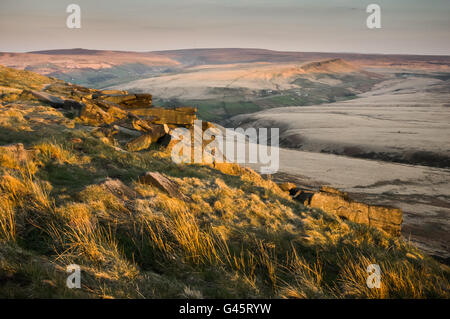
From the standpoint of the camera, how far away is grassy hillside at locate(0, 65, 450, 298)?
Answer: 10.8 ft

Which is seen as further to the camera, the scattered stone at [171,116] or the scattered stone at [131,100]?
the scattered stone at [131,100]

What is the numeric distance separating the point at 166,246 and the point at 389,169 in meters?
33.6

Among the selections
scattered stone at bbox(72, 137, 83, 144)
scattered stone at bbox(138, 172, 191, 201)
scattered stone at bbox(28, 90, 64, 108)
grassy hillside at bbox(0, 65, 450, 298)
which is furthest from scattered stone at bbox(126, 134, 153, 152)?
scattered stone at bbox(28, 90, 64, 108)

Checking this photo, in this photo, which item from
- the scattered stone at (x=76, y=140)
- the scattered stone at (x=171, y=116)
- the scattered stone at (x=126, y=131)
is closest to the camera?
the scattered stone at (x=76, y=140)

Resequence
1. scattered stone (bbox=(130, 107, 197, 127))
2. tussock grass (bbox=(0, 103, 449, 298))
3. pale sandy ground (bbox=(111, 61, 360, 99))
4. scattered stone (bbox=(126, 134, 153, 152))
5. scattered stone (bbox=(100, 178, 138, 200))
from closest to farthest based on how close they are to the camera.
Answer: tussock grass (bbox=(0, 103, 449, 298)) → scattered stone (bbox=(100, 178, 138, 200)) → scattered stone (bbox=(126, 134, 153, 152)) → scattered stone (bbox=(130, 107, 197, 127)) → pale sandy ground (bbox=(111, 61, 360, 99))

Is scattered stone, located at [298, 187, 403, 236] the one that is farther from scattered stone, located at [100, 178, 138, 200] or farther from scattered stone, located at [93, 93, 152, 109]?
scattered stone, located at [93, 93, 152, 109]

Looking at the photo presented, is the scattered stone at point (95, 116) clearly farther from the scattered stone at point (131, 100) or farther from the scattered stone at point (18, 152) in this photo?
the scattered stone at point (18, 152)

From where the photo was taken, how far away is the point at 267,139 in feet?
189

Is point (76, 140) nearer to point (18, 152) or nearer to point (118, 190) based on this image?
point (18, 152)

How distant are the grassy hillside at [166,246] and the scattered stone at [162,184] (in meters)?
0.24

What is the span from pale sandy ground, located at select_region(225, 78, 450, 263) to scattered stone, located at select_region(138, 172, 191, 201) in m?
5.69

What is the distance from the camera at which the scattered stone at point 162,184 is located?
6589 millimetres

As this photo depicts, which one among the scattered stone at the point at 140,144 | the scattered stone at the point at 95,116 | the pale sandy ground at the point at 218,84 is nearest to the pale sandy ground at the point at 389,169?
the scattered stone at the point at 140,144

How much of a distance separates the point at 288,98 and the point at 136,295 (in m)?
132
